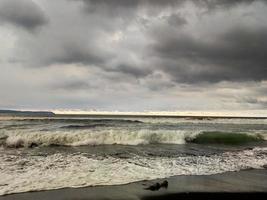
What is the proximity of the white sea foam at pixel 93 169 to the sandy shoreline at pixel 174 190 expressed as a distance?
0.58 meters

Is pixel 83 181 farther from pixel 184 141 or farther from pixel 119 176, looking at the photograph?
pixel 184 141

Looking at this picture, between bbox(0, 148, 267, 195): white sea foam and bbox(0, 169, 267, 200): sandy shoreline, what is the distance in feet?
1.90

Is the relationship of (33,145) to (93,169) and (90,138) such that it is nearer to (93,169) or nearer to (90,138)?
(90,138)

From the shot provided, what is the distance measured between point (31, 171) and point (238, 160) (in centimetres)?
1018

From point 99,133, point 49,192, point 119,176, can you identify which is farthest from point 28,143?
point 49,192

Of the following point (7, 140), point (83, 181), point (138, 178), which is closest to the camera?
point (83, 181)

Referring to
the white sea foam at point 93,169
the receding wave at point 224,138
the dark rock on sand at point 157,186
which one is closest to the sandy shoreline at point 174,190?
the dark rock on sand at point 157,186

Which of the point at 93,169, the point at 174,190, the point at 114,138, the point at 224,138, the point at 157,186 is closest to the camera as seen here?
the point at 174,190

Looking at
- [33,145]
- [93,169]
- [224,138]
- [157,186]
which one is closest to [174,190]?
[157,186]

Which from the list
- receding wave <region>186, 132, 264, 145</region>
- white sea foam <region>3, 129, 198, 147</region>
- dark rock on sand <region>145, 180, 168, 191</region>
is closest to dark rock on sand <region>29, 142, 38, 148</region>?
white sea foam <region>3, 129, 198, 147</region>

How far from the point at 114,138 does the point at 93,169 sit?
14.8 meters

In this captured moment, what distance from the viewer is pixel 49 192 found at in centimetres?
1048

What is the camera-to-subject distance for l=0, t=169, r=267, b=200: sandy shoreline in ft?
33.2

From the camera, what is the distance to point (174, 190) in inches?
434
